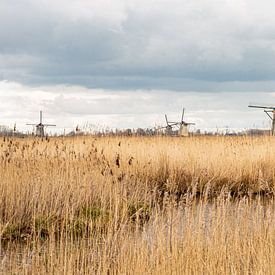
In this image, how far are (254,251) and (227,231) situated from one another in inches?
17.8

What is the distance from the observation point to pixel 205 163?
11.1m

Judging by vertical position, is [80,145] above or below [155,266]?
above

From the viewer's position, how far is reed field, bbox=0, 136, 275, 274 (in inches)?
166

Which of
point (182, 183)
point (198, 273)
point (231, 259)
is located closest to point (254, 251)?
point (231, 259)

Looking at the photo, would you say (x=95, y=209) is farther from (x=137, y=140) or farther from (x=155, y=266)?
(x=137, y=140)

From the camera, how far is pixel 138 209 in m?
7.36

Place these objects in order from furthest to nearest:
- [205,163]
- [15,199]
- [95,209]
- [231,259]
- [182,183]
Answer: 1. [205,163]
2. [182,183]
3. [95,209]
4. [15,199]
5. [231,259]

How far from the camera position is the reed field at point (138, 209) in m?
4.22

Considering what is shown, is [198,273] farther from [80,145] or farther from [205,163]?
[80,145]

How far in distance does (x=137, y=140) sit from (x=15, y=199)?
672cm

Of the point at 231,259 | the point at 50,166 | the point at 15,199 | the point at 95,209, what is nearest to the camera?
the point at 231,259

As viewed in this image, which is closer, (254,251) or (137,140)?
(254,251)

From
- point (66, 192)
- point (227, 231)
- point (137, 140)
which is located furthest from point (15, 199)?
point (137, 140)

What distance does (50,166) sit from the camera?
867 cm
